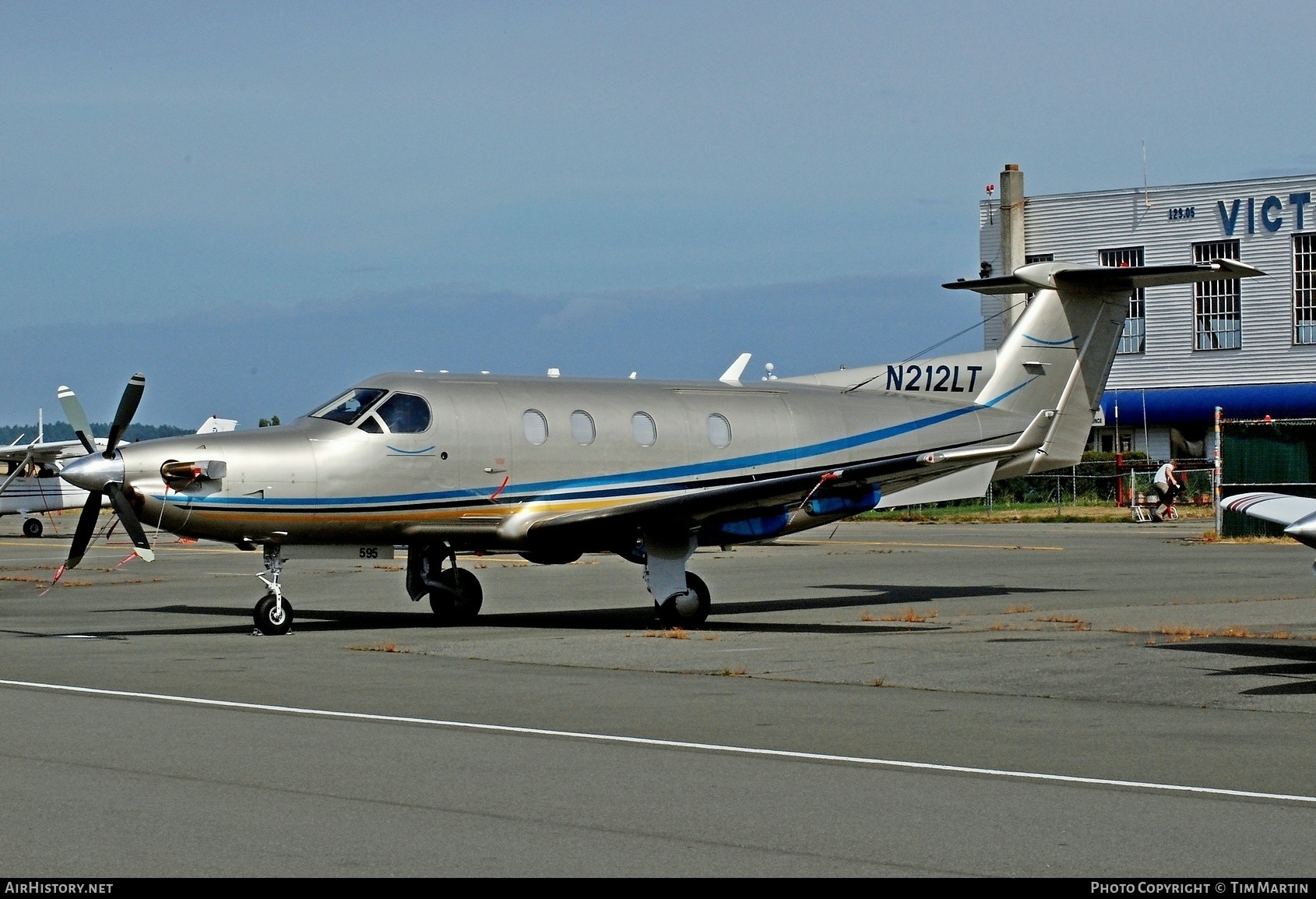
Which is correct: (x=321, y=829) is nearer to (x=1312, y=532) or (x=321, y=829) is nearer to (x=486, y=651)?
(x=1312, y=532)

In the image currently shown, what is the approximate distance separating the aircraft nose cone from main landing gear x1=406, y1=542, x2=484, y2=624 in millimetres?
4042

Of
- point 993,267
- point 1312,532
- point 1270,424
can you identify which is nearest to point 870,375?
point 1312,532

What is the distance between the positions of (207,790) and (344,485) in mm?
10429

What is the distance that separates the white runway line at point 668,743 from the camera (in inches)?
328

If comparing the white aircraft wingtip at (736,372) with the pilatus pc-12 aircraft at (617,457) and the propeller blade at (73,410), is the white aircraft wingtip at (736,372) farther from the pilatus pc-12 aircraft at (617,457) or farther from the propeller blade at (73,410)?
the propeller blade at (73,410)

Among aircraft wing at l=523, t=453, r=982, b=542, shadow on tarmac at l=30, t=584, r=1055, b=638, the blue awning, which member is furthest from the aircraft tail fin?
the blue awning

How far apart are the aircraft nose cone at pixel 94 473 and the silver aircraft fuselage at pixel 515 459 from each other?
0.11 meters

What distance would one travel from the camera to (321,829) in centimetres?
725

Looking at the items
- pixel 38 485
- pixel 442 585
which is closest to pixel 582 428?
pixel 442 585

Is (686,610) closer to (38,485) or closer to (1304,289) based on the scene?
(38,485)

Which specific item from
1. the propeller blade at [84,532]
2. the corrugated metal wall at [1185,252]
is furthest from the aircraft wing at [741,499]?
the corrugated metal wall at [1185,252]

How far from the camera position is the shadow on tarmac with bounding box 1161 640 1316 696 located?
1214 centimetres

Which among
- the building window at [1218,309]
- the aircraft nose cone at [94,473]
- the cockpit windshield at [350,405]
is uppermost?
the building window at [1218,309]

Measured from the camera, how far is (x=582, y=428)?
20.2 meters
